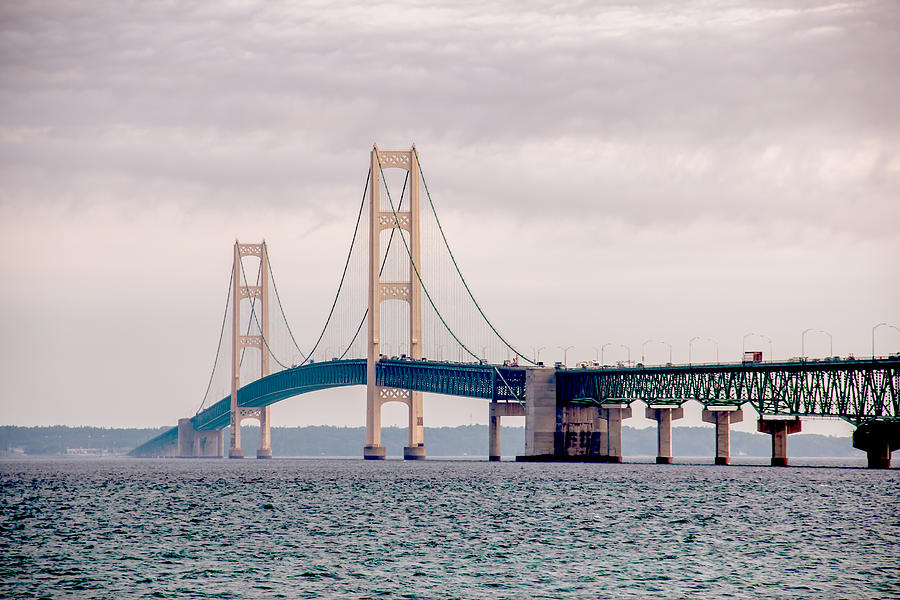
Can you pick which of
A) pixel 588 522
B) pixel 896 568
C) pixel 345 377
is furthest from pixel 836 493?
pixel 345 377

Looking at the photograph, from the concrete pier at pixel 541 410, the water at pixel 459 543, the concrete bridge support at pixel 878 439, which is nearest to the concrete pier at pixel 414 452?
the concrete pier at pixel 541 410

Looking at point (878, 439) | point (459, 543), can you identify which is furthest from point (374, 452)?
point (459, 543)

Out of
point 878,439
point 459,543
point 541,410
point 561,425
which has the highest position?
point 541,410

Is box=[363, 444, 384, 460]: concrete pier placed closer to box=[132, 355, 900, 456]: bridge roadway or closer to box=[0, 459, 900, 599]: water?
box=[132, 355, 900, 456]: bridge roadway

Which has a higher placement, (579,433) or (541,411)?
(541,411)

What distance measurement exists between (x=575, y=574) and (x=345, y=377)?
120643 millimetres

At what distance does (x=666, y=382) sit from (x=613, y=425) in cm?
1090

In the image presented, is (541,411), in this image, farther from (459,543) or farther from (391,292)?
(459,543)

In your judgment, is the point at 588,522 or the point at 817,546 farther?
the point at 588,522

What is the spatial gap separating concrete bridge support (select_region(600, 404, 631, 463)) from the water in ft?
184

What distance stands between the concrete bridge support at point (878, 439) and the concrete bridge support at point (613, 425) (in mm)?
31139

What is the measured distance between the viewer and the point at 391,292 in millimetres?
154750

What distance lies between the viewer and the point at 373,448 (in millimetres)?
165625

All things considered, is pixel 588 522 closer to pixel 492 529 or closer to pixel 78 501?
pixel 492 529
